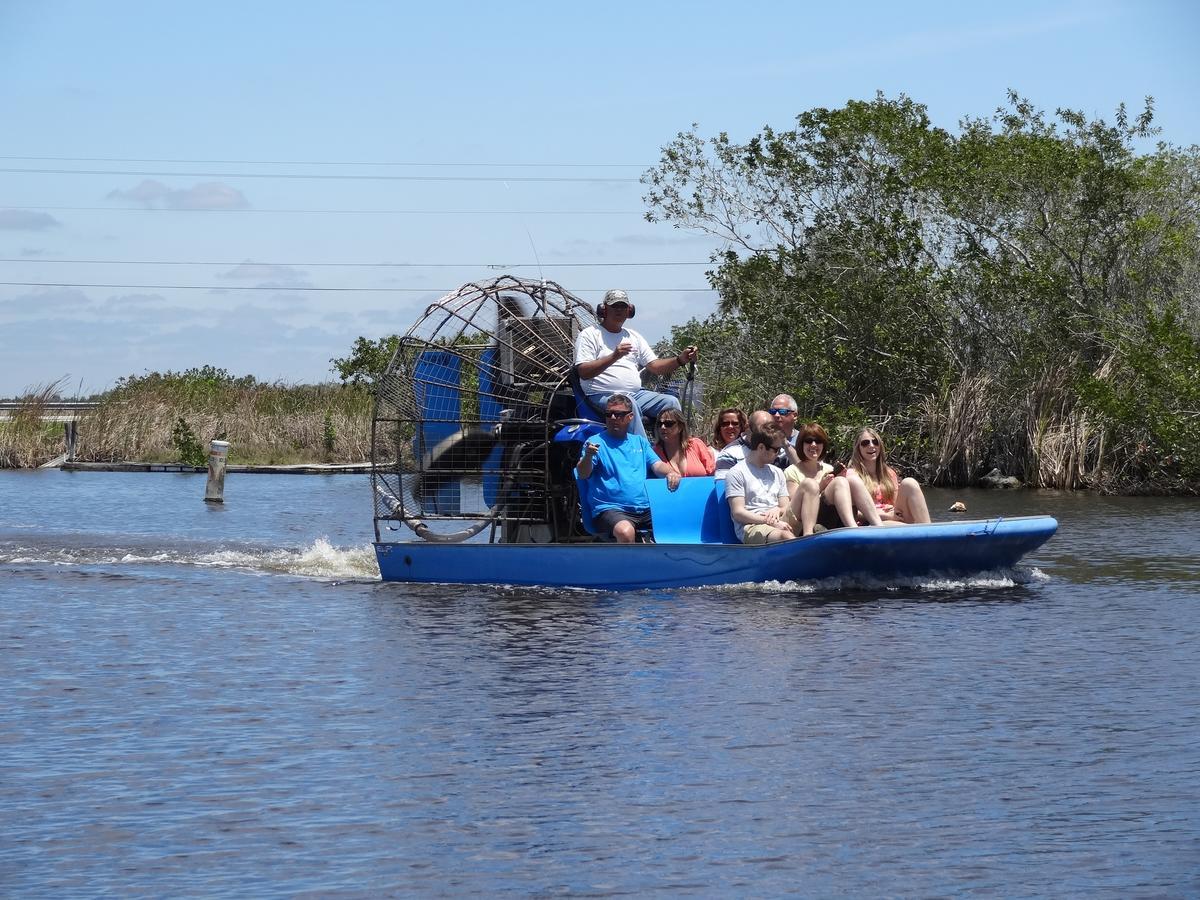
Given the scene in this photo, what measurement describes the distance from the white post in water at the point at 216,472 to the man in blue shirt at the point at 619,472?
624 inches

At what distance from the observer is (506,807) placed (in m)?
7.95

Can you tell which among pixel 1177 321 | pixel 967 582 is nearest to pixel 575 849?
pixel 967 582

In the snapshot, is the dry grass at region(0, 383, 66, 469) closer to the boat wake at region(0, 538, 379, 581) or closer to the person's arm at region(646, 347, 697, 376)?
the boat wake at region(0, 538, 379, 581)

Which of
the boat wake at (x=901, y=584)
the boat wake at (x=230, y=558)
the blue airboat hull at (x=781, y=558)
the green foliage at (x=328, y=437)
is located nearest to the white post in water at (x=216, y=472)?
the boat wake at (x=230, y=558)

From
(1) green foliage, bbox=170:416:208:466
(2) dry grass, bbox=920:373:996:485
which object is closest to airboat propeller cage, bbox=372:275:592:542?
(2) dry grass, bbox=920:373:996:485

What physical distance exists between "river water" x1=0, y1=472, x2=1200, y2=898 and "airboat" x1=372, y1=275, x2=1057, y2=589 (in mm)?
246

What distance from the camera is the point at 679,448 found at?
1540cm

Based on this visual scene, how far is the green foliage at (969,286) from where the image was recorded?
1278 inches

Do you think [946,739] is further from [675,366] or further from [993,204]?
[993,204]

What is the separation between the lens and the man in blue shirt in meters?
14.7

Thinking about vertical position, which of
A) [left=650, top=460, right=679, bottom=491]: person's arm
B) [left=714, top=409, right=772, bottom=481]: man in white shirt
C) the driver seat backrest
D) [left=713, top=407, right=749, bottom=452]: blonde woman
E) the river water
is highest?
the driver seat backrest

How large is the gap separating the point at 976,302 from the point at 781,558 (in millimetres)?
22320

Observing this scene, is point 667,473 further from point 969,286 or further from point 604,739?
point 969,286

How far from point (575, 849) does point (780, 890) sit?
98 centimetres
